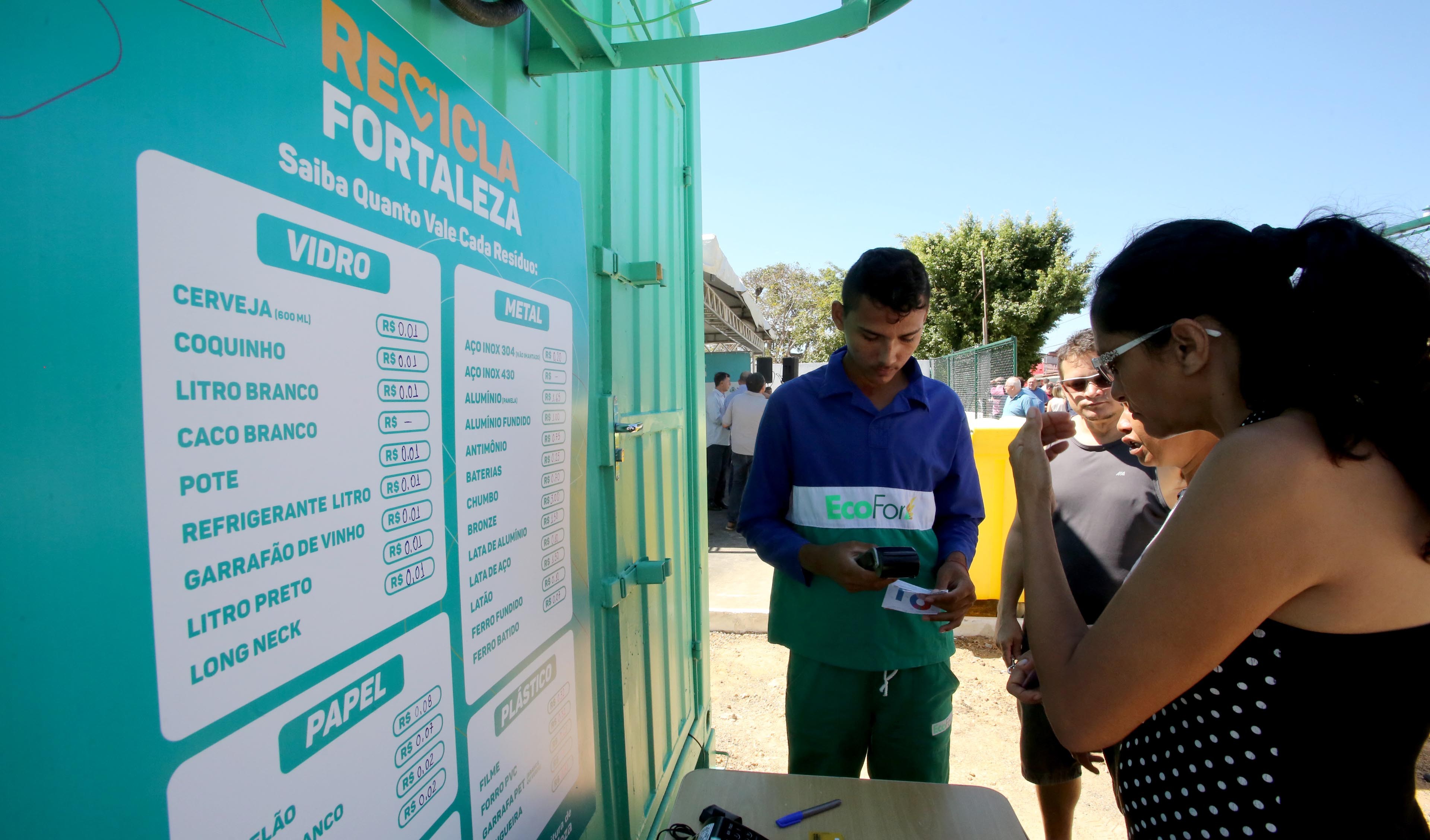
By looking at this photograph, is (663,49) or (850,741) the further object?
(850,741)

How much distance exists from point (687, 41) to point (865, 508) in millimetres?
1280

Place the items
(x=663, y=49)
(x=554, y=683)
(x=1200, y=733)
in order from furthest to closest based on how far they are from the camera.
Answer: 1. (x=554, y=683)
2. (x=663, y=49)
3. (x=1200, y=733)

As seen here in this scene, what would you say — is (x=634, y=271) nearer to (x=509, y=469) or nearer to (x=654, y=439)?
(x=654, y=439)

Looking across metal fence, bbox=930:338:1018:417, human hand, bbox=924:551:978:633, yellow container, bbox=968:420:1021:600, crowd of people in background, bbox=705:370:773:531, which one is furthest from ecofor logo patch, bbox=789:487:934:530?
metal fence, bbox=930:338:1018:417

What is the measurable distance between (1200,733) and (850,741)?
1.10m

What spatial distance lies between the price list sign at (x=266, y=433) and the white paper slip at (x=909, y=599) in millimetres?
1259

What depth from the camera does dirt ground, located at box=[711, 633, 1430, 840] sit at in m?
2.96

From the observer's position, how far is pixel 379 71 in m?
0.87

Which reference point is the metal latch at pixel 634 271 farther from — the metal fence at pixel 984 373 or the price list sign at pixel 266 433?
the metal fence at pixel 984 373

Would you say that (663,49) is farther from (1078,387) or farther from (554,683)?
(1078,387)

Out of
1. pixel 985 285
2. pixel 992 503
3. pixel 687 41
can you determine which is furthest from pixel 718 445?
pixel 985 285

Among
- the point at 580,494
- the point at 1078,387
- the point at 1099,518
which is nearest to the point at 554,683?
the point at 580,494

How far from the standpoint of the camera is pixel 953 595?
1.79 m

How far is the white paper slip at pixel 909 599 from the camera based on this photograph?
1.79m
